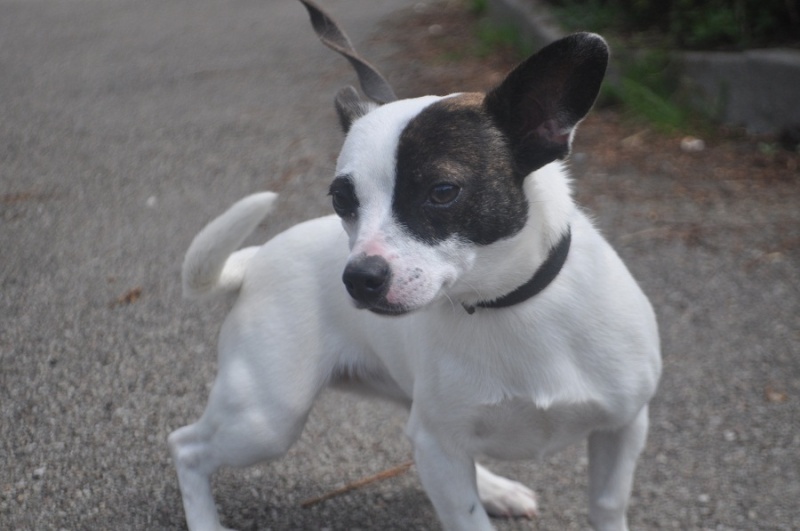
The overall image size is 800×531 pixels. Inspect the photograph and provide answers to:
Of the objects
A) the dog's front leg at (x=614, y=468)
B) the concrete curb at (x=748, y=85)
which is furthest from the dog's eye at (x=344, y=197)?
the concrete curb at (x=748, y=85)

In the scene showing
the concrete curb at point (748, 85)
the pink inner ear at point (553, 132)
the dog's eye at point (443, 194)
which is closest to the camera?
the dog's eye at point (443, 194)

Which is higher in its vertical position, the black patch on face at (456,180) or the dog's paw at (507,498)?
the black patch on face at (456,180)

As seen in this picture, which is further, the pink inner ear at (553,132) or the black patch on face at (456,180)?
the pink inner ear at (553,132)

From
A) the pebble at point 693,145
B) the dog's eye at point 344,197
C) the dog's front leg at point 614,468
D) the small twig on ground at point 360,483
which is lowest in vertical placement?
the pebble at point 693,145

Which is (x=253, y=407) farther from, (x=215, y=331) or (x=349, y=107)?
(x=215, y=331)

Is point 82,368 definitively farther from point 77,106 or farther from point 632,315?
point 77,106

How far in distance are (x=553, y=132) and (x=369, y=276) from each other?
60cm

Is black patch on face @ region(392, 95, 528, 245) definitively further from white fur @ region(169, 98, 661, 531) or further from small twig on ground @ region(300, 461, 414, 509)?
small twig on ground @ region(300, 461, 414, 509)

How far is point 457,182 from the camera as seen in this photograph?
2.22 meters

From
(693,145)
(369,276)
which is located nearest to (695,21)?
(693,145)

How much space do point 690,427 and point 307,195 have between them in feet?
9.45

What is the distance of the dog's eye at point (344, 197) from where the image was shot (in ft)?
7.47

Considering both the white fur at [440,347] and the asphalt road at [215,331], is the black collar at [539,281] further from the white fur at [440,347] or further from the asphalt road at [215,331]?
the asphalt road at [215,331]

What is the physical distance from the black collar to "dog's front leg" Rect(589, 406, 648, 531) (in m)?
0.53
